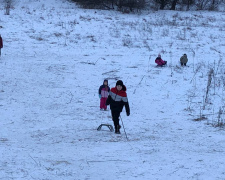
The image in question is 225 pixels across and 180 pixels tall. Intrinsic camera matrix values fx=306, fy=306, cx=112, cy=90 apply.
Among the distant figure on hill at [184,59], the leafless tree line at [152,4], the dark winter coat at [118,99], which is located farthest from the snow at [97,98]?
the leafless tree line at [152,4]

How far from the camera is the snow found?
5.48 meters

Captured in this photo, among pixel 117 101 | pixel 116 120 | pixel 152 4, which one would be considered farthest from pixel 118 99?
pixel 152 4

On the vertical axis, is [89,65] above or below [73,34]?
below

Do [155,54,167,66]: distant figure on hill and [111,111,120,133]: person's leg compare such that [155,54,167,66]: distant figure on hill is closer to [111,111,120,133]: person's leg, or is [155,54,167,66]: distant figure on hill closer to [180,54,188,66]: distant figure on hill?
[180,54,188,66]: distant figure on hill

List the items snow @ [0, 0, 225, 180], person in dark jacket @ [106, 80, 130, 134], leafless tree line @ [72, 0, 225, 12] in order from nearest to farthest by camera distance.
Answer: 1. snow @ [0, 0, 225, 180]
2. person in dark jacket @ [106, 80, 130, 134]
3. leafless tree line @ [72, 0, 225, 12]

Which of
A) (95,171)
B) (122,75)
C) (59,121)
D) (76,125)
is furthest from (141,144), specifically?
(122,75)

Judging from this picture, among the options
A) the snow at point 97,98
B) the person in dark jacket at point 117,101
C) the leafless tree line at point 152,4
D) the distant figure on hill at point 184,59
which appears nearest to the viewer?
the snow at point 97,98

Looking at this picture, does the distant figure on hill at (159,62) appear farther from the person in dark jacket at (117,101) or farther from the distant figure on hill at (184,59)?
the person in dark jacket at (117,101)

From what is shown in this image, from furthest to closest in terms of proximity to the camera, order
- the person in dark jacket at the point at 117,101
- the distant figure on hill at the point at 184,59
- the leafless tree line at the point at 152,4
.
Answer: the leafless tree line at the point at 152,4 → the distant figure on hill at the point at 184,59 → the person in dark jacket at the point at 117,101

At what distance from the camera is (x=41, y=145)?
6.71 m

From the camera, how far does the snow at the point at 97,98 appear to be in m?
5.48

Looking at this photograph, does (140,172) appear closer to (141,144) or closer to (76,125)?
(141,144)

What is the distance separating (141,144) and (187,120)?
132 inches

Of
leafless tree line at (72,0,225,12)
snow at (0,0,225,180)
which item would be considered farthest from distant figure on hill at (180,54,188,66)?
leafless tree line at (72,0,225,12)
